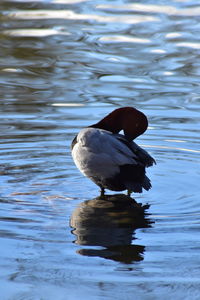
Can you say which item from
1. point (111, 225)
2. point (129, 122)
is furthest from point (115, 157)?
point (111, 225)

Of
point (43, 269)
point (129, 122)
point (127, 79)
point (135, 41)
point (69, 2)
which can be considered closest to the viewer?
point (43, 269)

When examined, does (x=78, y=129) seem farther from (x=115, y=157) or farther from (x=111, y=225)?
(x=111, y=225)

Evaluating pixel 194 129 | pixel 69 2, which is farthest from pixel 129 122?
pixel 69 2

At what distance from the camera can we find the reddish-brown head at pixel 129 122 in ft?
20.1

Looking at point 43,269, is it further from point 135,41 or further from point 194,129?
point 135,41

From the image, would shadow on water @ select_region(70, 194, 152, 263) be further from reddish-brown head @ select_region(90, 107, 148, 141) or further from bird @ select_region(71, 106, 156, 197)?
reddish-brown head @ select_region(90, 107, 148, 141)

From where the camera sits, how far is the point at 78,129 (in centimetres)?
791

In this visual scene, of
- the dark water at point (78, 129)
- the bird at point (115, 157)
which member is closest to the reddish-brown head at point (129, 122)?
the bird at point (115, 157)

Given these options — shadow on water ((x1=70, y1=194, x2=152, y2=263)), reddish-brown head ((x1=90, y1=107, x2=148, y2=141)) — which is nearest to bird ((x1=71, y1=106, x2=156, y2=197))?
reddish-brown head ((x1=90, y1=107, x2=148, y2=141))

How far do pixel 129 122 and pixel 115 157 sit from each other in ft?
1.51

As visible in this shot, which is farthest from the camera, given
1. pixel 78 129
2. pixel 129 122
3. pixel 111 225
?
pixel 78 129

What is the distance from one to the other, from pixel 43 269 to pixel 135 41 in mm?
8007

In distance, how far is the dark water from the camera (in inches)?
170

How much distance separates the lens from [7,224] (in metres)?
5.21
